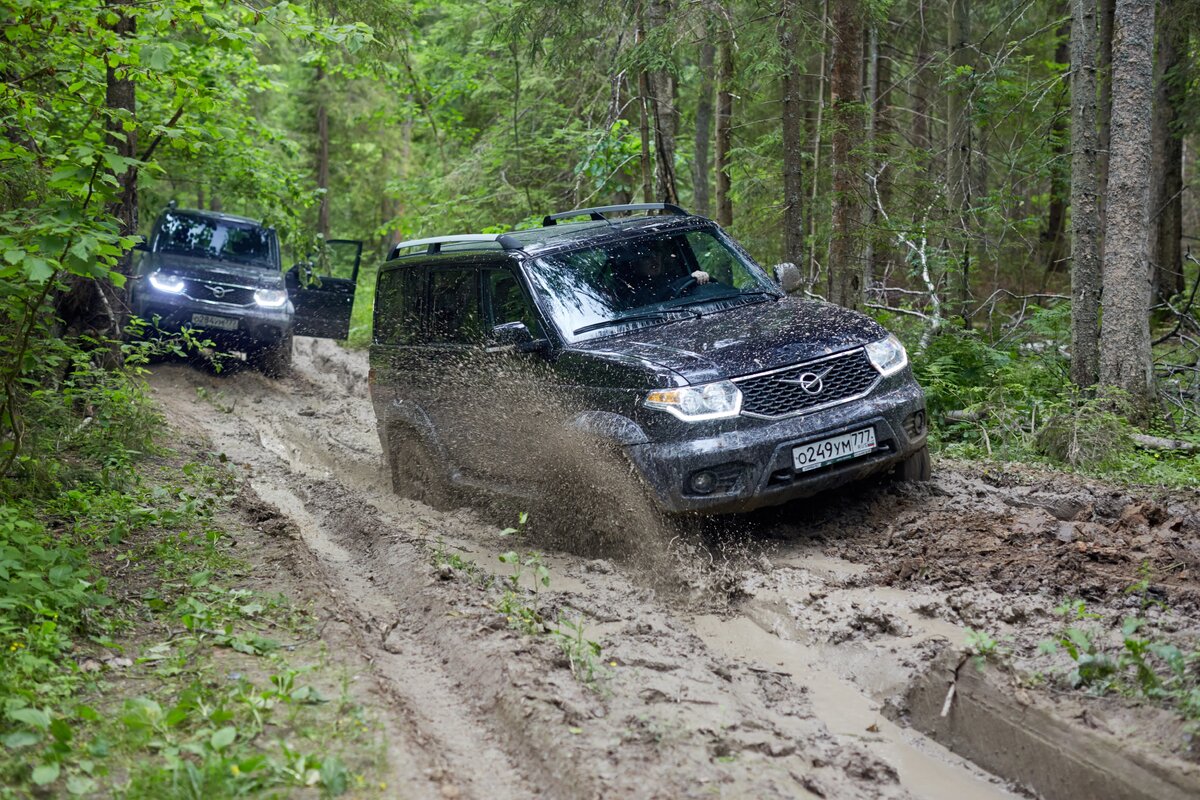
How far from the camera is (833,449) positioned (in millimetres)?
5773

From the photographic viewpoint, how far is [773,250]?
16.6m

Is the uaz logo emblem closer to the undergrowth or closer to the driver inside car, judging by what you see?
the driver inside car

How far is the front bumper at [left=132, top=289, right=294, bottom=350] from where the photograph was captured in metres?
13.9

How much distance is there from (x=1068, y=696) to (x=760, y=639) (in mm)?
1496

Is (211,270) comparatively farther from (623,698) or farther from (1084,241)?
(623,698)

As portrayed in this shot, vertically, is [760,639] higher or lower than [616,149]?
lower

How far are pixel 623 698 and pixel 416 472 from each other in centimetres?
420

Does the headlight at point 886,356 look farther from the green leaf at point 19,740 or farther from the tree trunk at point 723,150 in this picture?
the tree trunk at point 723,150

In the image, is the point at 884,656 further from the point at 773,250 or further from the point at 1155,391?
the point at 773,250

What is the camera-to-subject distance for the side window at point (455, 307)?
718cm

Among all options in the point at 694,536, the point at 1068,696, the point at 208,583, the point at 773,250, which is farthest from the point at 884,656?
the point at 773,250

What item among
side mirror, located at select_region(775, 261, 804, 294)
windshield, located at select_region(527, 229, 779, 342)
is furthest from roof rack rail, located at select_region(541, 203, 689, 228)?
side mirror, located at select_region(775, 261, 804, 294)

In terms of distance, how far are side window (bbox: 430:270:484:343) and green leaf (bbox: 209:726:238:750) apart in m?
3.84

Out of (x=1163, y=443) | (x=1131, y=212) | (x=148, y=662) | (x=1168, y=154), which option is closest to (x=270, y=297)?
(x=148, y=662)
